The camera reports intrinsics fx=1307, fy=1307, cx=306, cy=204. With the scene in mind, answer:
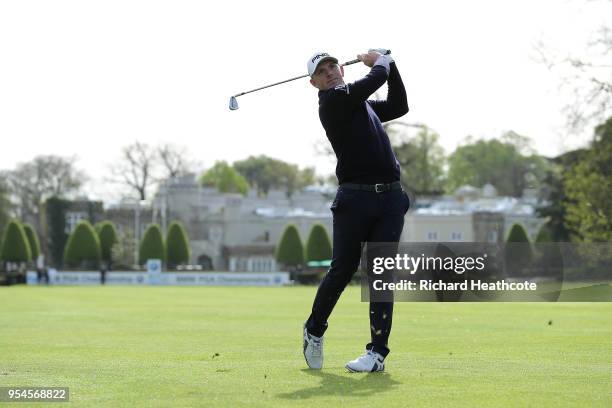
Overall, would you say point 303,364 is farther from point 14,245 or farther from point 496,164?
point 496,164

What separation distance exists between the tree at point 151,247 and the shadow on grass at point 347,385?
Result: 9029 centimetres

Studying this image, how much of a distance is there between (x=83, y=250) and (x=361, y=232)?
8760 cm

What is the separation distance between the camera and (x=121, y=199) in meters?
133

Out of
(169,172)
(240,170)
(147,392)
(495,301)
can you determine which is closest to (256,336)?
(147,392)

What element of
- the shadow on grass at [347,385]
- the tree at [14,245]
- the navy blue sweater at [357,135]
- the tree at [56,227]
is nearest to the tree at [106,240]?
the tree at [14,245]

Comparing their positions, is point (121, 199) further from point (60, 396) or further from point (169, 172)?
point (60, 396)

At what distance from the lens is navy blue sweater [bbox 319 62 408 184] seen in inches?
362

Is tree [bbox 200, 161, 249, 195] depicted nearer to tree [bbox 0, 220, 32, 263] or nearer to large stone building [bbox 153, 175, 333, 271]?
large stone building [bbox 153, 175, 333, 271]

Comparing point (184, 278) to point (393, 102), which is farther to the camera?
point (184, 278)

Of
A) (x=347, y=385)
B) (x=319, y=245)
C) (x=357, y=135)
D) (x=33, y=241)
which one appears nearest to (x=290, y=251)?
(x=319, y=245)

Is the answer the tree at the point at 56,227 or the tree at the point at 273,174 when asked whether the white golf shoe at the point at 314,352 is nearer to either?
the tree at the point at 56,227

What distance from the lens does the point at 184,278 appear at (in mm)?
75625

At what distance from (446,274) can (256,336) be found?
7.45ft

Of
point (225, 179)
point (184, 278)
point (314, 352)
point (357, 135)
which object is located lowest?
point (314, 352)
